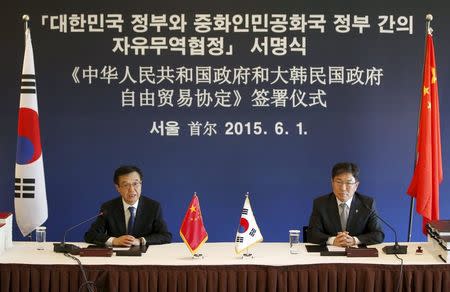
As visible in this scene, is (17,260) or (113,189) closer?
(17,260)

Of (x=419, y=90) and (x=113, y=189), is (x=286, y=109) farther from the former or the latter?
(x=113, y=189)

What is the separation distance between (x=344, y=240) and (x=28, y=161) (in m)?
2.21

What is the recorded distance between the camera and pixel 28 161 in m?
4.86

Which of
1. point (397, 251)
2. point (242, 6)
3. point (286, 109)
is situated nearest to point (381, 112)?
point (286, 109)

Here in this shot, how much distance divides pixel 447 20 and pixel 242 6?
4.92 ft

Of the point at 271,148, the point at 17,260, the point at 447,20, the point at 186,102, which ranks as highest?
the point at 447,20

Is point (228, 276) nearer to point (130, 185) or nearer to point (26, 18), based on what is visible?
point (130, 185)

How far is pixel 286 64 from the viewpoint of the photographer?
527 cm

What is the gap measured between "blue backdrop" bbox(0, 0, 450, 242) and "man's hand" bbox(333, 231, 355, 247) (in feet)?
4.60

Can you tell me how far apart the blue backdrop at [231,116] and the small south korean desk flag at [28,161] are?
431 millimetres

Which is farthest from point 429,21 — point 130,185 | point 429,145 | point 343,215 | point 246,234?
point 130,185

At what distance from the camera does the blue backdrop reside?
523 cm

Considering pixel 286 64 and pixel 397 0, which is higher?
pixel 397 0

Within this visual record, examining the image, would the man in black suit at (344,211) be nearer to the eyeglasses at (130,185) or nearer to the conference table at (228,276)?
the conference table at (228,276)
